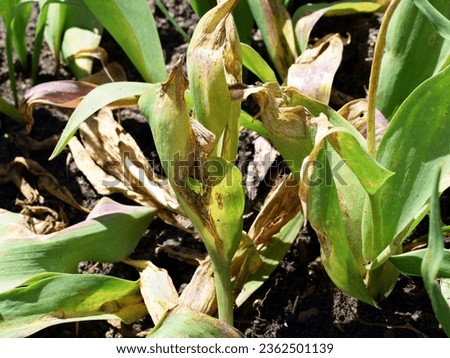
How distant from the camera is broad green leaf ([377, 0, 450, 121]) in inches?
53.7

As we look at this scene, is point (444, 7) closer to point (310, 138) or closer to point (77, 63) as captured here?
point (310, 138)

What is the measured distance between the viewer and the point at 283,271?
1.38 metres

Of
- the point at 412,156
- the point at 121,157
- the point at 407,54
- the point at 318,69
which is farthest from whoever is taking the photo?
the point at 121,157

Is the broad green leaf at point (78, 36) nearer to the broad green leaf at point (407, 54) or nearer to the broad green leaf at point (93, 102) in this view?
the broad green leaf at point (93, 102)

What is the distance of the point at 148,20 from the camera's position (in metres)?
1.49

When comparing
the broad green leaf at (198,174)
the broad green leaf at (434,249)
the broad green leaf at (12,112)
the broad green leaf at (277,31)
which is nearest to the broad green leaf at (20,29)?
the broad green leaf at (12,112)

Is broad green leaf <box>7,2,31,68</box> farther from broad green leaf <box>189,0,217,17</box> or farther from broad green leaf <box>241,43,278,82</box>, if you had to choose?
broad green leaf <box>241,43,278,82</box>

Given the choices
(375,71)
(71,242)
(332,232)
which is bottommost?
(71,242)

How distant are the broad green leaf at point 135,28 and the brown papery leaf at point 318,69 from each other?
0.28 metres

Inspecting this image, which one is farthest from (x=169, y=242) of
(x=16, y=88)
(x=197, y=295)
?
(x=16, y=88)

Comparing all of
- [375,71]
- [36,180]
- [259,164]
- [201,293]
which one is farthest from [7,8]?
[375,71]

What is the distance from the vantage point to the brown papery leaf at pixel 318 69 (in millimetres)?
1436

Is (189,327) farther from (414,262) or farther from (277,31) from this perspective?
(277,31)

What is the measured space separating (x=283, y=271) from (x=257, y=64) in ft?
1.37
